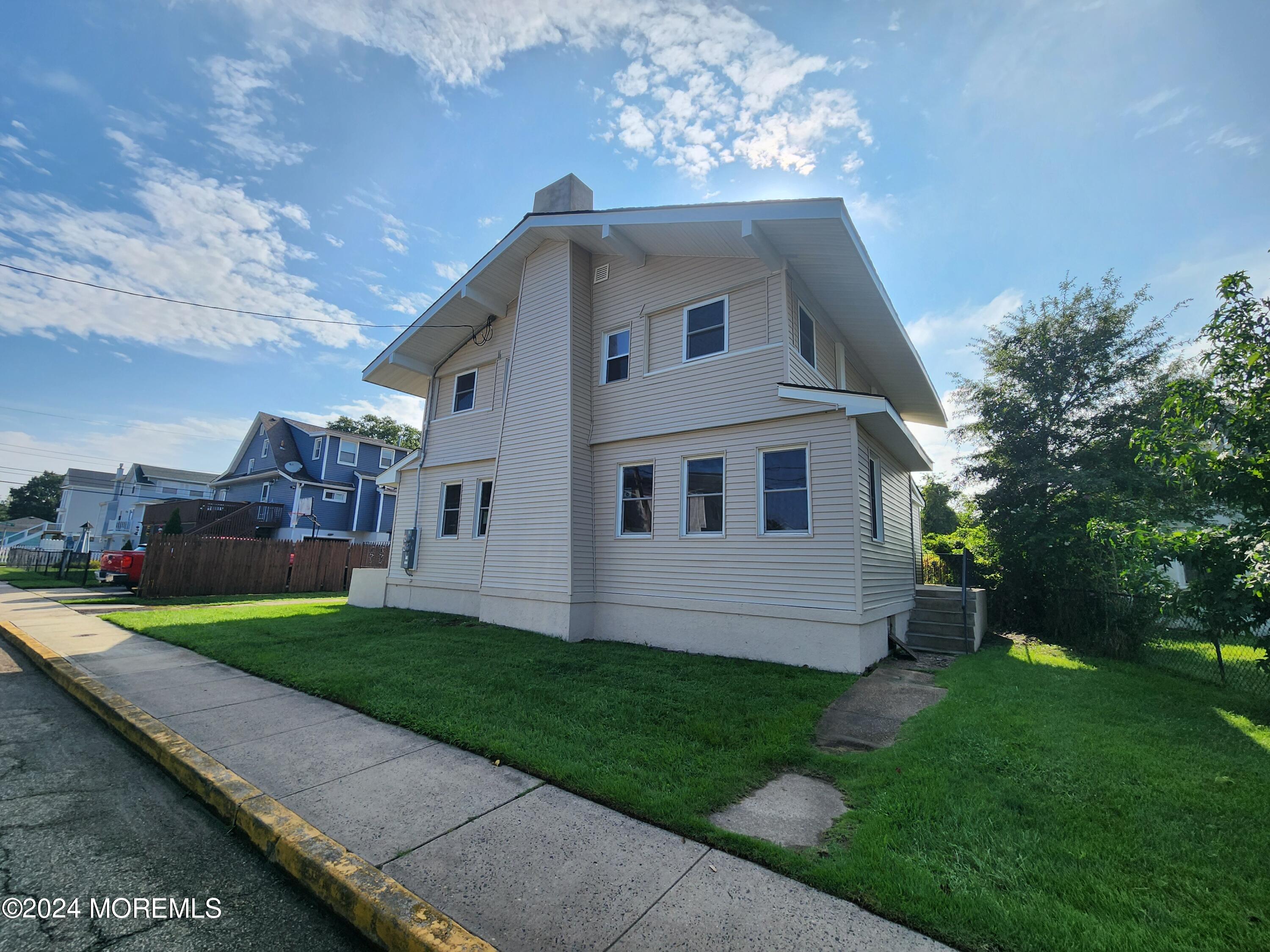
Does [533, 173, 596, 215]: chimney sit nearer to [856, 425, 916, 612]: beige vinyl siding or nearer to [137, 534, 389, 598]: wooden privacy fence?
[856, 425, 916, 612]: beige vinyl siding

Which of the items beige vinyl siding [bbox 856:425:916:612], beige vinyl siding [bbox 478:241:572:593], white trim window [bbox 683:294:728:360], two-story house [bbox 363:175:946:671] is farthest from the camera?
beige vinyl siding [bbox 478:241:572:593]

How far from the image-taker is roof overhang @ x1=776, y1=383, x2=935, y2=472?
762cm

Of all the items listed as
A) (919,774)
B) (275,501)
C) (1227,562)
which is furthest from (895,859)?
(275,501)

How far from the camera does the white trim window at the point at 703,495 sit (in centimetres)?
902

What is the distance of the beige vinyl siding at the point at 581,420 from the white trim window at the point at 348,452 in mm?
23050

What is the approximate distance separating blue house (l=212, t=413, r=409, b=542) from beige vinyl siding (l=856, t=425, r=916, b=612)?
22.7 metres

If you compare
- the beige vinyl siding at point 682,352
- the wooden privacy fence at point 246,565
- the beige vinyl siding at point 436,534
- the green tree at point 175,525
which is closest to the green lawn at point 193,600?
the wooden privacy fence at point 246,565

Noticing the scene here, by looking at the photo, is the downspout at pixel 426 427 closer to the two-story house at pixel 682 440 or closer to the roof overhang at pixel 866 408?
the two-story house at pixel 682 440

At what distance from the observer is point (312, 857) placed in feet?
9.14

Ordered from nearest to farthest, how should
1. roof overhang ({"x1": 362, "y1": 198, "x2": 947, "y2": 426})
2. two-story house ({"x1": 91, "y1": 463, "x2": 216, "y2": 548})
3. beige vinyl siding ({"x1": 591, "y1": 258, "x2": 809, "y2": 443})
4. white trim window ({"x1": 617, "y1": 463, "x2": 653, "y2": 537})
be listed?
roof overhang ({"x1": 362, "y1": 198, "x2": 947, "y2": 426}) → beige vinyl siding ({"x1": 591, "y1": 258, "x2": 809, "y2": 443}) → white trim window ({"x1": 617, "y1": 463, "x2": 653, "y2": 537}) → two-story house ({"x1": 91, "y1": 463, "x2": 216, "y2": 548})

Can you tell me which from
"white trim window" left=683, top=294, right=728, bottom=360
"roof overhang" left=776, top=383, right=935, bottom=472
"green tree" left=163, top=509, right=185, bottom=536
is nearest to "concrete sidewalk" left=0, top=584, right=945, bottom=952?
"roof overhang" left=776, top=383, right=935, bottom=472

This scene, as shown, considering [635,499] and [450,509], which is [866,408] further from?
[450,509]

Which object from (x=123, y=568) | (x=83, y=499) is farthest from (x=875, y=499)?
(x=83, y=499)

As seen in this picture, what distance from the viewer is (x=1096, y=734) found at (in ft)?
16.1
